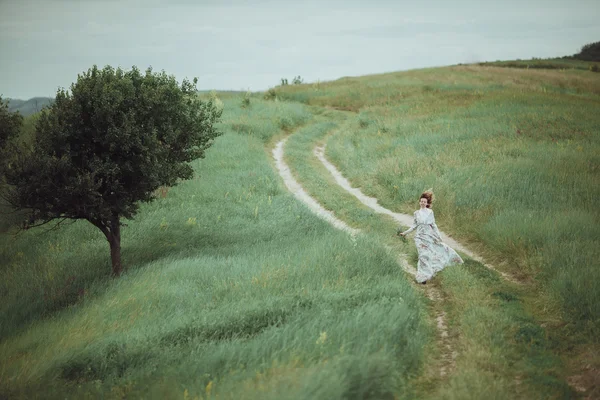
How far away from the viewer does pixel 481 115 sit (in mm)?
26562

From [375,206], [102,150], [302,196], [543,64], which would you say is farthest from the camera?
[543,64]

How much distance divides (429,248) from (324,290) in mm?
3069

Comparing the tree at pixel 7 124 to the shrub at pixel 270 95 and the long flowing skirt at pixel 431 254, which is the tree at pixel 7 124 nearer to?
the long flowing skirt at pixel 431 254

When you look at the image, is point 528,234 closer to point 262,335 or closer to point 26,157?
point 262,335

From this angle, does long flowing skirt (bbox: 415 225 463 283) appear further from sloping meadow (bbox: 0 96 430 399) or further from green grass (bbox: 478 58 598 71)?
green grass (bbox: 478 58 598 71)

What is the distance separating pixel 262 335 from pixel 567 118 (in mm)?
22431

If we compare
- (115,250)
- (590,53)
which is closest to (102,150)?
(115,250)

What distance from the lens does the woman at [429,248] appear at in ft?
34.5

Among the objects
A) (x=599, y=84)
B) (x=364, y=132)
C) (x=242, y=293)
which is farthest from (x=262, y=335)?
(x=599, y=84)

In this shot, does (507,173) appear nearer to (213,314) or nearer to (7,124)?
(213,314)

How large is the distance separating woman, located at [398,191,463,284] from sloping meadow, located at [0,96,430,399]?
685 millimetres

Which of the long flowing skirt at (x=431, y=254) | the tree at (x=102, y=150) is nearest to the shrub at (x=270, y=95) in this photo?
the tree at (x=102, y=150)

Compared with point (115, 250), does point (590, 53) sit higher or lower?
higher

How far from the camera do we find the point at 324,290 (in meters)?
9.23
